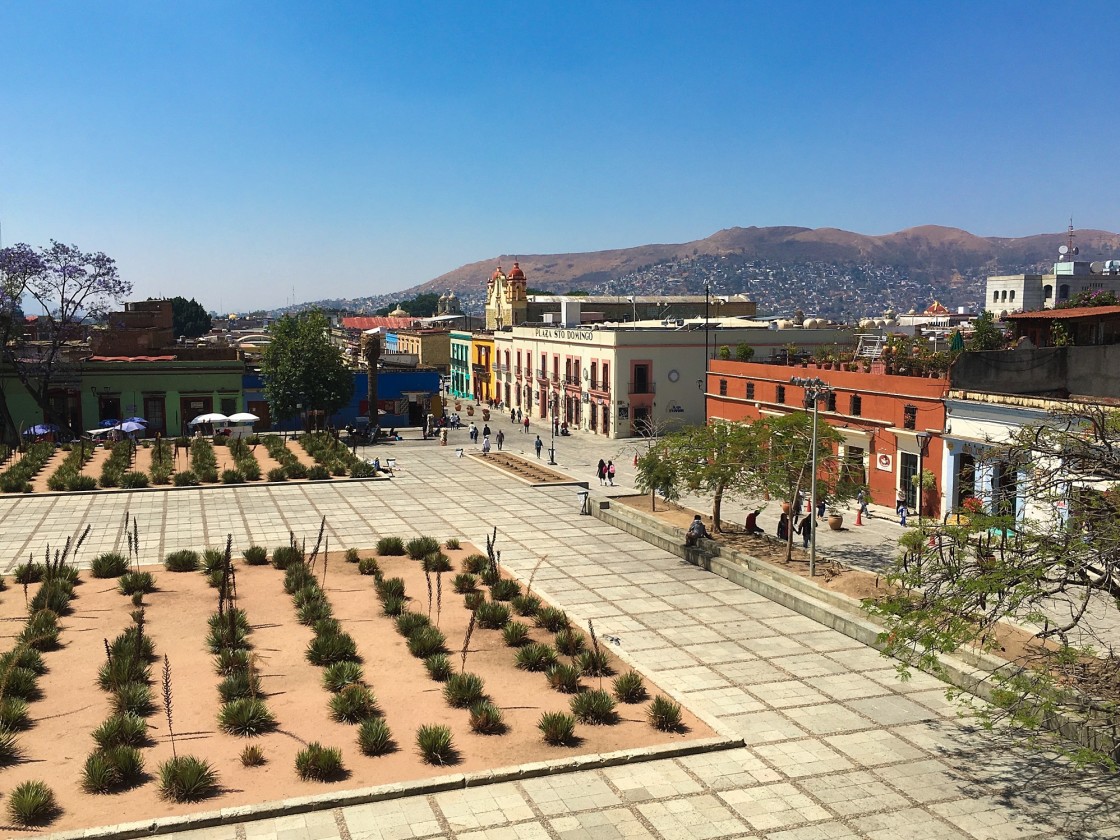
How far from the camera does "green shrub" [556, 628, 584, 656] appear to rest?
17125 millimetres

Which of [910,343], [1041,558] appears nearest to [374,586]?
[1041,558]

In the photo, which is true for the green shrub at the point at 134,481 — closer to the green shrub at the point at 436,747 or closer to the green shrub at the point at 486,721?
the green shrub at the point at 486,721

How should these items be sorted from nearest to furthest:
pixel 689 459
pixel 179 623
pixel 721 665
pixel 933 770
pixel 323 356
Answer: pixel 933 770, pixel 721 665, pixel 179 623, pixel 689 459, pixel 323 356

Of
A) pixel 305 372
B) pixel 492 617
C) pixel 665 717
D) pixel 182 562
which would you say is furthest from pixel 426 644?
pixel 305 372

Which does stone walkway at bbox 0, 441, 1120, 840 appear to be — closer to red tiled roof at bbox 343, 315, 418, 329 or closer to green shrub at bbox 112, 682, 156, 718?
green shrub at bbox 112, 682, 156, 718

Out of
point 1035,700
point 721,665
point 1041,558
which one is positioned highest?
point 1041,558

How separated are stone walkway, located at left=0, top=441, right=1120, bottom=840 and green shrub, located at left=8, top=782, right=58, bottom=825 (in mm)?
1730

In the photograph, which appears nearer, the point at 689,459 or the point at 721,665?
the point at 721,665

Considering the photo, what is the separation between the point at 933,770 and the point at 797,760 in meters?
1.76

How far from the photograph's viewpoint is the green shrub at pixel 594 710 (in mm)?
14180

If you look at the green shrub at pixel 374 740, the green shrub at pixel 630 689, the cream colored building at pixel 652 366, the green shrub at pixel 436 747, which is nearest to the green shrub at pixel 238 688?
the green shrub at pixel 374 740

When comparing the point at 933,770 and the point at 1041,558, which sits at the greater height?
the point at 1041,558

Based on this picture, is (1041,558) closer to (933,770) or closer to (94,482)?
(933,770)

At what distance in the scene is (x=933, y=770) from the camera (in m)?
12.6
